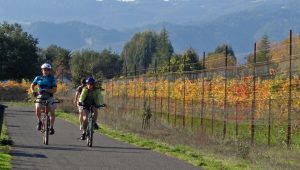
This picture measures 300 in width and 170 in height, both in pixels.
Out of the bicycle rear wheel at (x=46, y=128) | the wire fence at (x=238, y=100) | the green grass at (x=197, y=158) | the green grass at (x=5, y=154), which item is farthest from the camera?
A: the wire fence at (x=238, y=100)

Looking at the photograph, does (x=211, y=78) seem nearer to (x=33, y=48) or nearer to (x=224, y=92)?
(x=224, y=92)

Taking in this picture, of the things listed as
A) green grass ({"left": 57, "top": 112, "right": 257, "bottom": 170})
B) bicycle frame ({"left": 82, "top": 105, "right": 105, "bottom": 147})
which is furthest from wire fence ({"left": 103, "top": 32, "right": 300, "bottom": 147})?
bicycle frame ({"left": 82, "top": 105, "right": 105, "bottom": 147})

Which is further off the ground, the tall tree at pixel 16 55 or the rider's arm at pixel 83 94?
the tall tree at pixel 16 55

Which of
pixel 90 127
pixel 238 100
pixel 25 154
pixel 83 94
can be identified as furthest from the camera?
pixel 238 100

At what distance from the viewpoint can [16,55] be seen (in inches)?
3147

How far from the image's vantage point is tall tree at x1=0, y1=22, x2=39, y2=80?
79688mm

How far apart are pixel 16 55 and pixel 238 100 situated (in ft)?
190

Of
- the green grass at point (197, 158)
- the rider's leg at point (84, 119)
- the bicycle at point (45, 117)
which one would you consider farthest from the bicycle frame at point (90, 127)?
the green grass at point (197, 158)

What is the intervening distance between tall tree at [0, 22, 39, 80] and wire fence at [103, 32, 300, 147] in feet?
139

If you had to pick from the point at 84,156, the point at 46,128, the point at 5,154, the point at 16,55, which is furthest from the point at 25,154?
the point at 16,55

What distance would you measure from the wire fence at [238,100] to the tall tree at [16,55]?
139ft

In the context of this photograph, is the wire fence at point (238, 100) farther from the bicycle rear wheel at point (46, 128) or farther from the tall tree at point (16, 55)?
the tall tree at point (16, 55)

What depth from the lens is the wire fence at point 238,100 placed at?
70.7ft

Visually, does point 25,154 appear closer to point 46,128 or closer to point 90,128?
point 46,128
